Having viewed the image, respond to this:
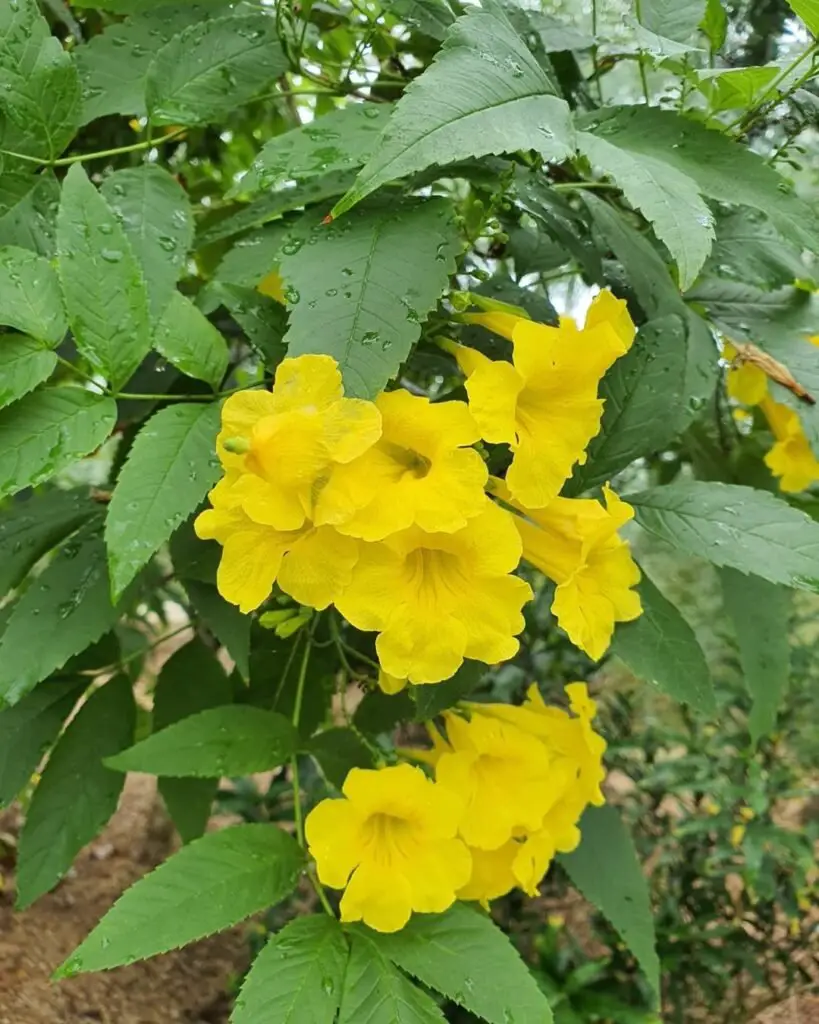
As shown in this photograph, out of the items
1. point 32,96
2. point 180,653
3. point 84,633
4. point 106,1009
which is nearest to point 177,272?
point 32,96

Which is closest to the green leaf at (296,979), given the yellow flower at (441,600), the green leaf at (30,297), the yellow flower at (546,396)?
the yellow flower at (441,600)

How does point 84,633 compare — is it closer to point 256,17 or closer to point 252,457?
point 252,457

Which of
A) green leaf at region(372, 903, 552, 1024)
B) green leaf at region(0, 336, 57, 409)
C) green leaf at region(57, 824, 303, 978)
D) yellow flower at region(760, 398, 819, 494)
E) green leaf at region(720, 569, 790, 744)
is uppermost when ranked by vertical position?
yellow flower at region(760, 398, 819, 494)

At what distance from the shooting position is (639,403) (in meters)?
0.75

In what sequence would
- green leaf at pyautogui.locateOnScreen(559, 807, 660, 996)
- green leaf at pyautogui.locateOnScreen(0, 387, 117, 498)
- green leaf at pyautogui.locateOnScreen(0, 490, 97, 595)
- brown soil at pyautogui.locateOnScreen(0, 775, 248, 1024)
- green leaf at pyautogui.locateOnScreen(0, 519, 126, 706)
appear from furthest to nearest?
brown soil at pyautogui.locateOnScreen(0, 775, 248, 1024) → green leaf at pyautogui.locateOnScreen(559, 807, 660, 996) → green leaf at pyautogui.locateOnScreen(0, 490, 97, 595) → green leaf at pyautogui.locateOnScreen(0, 519, 126, 706) → green leaf at pyautogui.locateOnScreen(0, 387, 117, 498)

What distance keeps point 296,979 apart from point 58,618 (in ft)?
1.14

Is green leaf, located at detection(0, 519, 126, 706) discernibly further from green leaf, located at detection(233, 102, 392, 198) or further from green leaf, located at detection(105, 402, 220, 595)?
green leaf, located at detection(233, 102, 392, 198)

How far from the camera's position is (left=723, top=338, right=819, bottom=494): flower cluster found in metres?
0.92

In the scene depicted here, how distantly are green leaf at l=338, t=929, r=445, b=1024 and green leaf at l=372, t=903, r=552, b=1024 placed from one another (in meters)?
0.01

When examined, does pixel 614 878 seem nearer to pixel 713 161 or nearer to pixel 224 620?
pixel 224 620

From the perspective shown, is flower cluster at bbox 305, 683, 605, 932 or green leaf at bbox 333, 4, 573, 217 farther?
flower cluster at bbox 305, 683, 605, 932

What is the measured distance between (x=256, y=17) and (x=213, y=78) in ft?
0.28

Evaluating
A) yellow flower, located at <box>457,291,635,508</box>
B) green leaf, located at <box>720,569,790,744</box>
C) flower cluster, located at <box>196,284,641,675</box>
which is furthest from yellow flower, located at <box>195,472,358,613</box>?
green leaf, located at <box>720,569,790,744</box>

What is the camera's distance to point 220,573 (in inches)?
22.2
